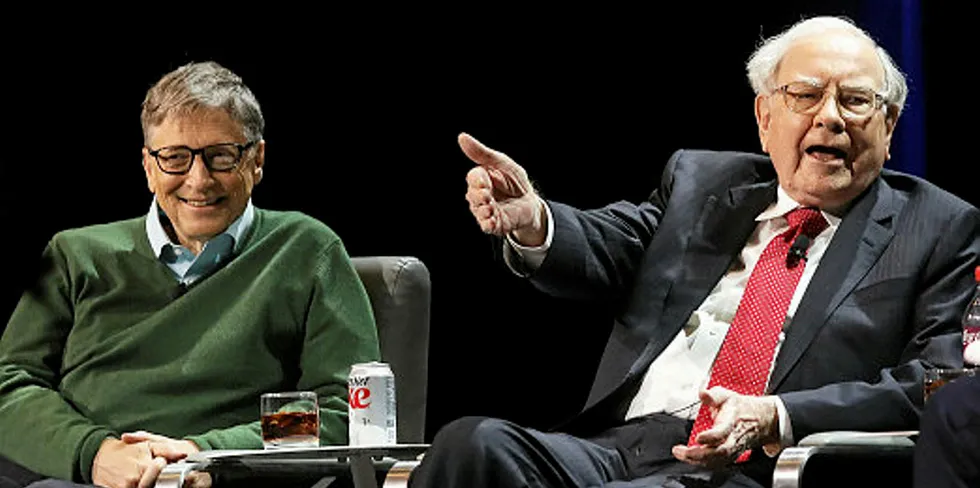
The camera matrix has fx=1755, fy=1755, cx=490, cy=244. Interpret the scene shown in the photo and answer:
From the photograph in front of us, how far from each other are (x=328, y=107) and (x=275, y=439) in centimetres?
151

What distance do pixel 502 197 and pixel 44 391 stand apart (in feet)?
3.60

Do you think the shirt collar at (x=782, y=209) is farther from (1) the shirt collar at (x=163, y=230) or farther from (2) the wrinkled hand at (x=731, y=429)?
(1) the shirt collar at (x=163, y=230)

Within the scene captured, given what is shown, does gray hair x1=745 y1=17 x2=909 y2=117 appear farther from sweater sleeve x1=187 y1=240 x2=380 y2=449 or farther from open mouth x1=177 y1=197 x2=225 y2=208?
open mouth x1=177 y1=197 x2=225 y2=208

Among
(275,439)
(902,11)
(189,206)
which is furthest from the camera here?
(902,11)

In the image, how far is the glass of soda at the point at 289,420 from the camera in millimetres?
3377

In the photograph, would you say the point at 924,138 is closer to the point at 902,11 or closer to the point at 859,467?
the point at 902,11

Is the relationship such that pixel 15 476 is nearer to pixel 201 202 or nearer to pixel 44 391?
pixel 44 391

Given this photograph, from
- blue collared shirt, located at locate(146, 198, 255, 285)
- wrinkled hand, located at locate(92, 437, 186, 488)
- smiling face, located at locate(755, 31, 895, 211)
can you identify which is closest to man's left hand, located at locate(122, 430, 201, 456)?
wrinkled hand, located at locate(92, 437, 186, 488)

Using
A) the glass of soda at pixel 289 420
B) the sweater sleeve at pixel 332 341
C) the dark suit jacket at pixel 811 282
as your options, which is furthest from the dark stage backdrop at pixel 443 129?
the glass of soda at pixel 289 420

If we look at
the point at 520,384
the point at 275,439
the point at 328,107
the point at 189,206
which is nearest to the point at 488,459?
the point at 275,439

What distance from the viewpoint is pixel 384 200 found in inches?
183

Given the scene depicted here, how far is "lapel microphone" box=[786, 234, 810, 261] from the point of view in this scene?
136 inches

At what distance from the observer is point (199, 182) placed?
3826 mm

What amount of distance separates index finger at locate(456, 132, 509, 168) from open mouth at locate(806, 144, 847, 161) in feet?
2.07
